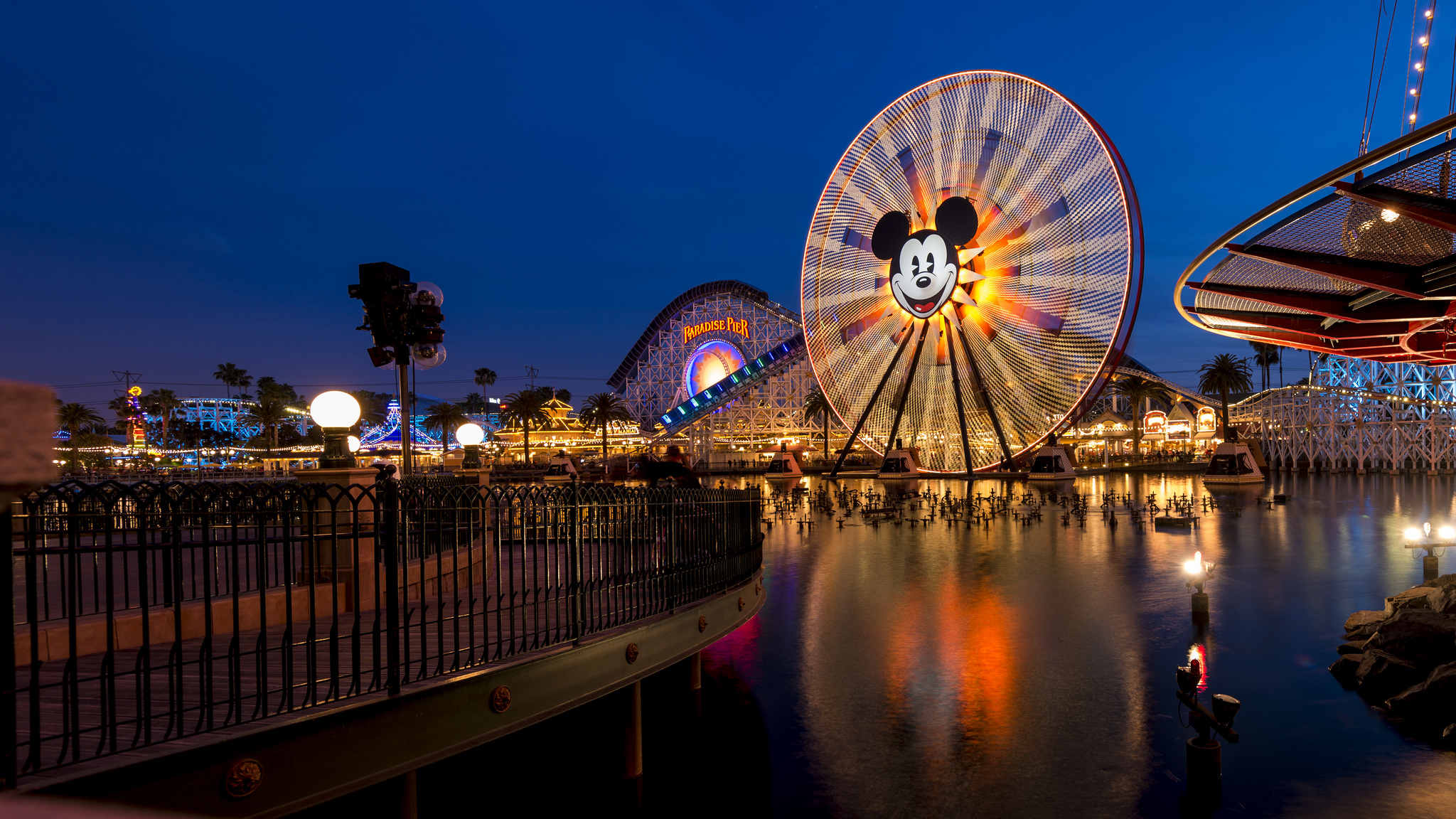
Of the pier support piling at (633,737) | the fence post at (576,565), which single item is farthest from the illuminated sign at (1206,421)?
the fence post at (576,565)

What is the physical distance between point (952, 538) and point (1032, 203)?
16.2m

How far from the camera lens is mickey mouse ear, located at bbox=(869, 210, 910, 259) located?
39.1 meters

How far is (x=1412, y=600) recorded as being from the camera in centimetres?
1208

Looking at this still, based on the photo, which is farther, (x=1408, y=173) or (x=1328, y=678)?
(x=1328, y=678)

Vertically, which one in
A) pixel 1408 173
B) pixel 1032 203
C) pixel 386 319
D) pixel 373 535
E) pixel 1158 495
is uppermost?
pixel 1032 203

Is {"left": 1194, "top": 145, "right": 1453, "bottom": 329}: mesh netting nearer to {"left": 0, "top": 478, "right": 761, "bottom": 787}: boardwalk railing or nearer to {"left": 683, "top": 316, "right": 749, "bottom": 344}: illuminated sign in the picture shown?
{"left": 0, "top": 478, "right": 761, "bottom": 787}: boardwalk railing

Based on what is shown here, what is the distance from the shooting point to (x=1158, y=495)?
38719 mm

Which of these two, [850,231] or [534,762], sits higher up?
[850,231]

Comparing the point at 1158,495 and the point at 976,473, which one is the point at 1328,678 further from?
the point at 976,473

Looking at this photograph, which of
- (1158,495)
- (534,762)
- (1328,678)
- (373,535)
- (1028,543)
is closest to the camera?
(373,535)

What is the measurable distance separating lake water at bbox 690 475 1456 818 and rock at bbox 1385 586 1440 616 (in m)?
0.89

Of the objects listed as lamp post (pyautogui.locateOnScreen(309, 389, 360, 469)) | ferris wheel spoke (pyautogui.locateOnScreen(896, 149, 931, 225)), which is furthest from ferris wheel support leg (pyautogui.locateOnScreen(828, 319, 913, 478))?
lamp post (pyautogui.locateOnScreen(309, 389, 360, 469))

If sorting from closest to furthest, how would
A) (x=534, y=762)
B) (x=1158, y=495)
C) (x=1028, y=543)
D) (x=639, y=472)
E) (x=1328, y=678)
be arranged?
(x=534, y=762) → (x=1328, y=678) → (x=639, y=472) → (x=1028, y=543) → (x=1158, y=495)

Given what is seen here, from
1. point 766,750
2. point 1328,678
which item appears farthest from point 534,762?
point 1328,678
